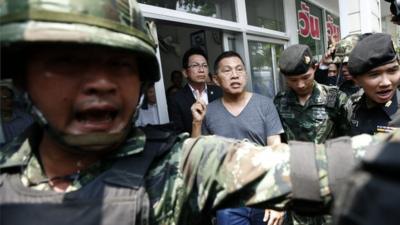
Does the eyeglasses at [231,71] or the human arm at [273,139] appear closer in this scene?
the human arm at [273,139]

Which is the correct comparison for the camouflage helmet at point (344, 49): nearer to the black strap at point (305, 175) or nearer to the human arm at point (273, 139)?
the human arm at point (273, 139)

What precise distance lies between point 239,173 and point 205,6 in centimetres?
312

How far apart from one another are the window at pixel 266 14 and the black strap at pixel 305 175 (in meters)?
3.97

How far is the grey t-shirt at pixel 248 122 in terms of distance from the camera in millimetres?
2344

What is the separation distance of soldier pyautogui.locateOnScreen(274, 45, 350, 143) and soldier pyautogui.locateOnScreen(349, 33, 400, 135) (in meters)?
0.52

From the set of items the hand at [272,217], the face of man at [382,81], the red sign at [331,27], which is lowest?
the hand at [272,217]

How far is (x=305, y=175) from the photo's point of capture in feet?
2.60

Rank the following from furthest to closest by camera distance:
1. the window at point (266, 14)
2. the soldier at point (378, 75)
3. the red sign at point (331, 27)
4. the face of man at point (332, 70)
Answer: the red sign at point (331, 27) < the window at point (266, 14) < the face of man at point (332, 70) < the soldier at point (378, 75)

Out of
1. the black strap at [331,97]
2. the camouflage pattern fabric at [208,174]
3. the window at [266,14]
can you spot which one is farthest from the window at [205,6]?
the camouflage pattern fabric at [208,174]

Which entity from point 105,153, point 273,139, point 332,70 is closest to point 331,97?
point 273,139

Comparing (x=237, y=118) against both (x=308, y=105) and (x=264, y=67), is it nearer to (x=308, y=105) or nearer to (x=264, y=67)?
(x=308, y=105)

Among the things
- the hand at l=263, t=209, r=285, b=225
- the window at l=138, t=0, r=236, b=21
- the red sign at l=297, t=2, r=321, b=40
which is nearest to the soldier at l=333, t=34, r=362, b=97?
the hand at l=263, t=209, r=285, b=225

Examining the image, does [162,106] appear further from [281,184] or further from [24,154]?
[281,184]

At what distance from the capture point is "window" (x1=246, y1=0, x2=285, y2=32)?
15.5ft
